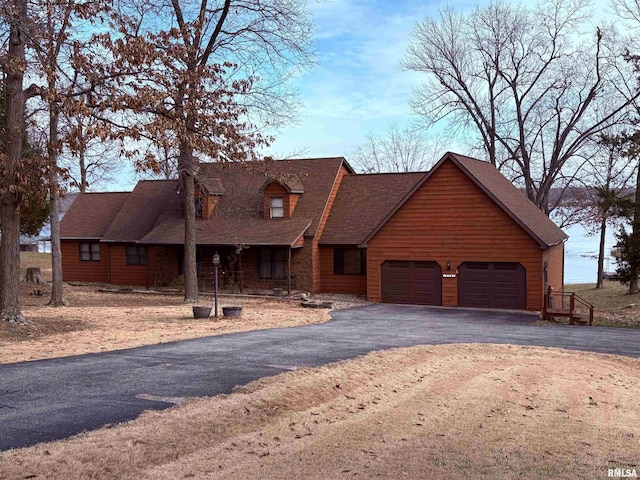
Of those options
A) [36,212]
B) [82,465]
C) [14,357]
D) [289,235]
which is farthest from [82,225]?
[82,465]

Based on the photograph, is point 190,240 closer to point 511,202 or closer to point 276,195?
point 276,195

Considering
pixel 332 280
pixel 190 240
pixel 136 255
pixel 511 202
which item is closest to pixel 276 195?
pixel 332 280

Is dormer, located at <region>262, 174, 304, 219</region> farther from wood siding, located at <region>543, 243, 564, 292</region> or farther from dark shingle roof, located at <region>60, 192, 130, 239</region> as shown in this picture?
wood siding, located at <region>543, 243, 564, 292</region>

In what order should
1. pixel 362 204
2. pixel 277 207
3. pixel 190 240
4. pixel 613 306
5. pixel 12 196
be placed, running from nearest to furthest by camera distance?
pixel 12 196 → pixel 190 240 → pixel 277 207 → pixel 362 204 → pixel 613 306

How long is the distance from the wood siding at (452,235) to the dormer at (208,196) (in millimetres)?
10545

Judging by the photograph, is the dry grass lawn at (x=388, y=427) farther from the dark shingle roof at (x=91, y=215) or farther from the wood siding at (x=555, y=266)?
the dark shingle roof at (x=91, y=215)

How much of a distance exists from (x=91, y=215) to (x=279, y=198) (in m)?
15.0

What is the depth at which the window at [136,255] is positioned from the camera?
36.8 meters

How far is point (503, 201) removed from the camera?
1057 inches

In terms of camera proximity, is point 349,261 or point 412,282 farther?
point 349,261

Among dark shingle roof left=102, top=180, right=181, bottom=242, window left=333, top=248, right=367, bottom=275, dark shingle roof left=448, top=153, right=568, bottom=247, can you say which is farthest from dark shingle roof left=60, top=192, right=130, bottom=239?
dark shingle roof left=448, top=153, right=568, bottom=247

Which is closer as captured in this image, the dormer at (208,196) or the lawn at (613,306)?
the lawn at (613,306)

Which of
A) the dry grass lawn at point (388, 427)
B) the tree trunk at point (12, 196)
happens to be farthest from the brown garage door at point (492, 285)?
the tree trunk at point (12, 196)

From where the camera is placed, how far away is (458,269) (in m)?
27.9
